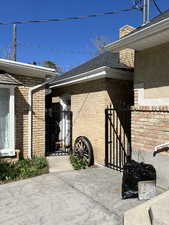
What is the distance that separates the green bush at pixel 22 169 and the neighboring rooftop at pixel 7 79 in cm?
232

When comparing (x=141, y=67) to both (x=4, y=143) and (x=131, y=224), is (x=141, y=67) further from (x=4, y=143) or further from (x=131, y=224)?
(x=4, y=143)

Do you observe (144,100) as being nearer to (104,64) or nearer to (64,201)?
(104,64)

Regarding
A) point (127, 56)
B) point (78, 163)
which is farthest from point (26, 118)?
point (127, 56)

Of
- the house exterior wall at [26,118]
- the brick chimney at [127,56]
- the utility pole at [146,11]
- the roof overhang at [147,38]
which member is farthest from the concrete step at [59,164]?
the utility pole at [146,11]

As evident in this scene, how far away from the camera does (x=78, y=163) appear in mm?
6305

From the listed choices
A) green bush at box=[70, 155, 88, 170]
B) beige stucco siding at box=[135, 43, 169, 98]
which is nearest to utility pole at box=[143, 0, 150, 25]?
beige stucco siding at box=[135, 43, 169, 98]

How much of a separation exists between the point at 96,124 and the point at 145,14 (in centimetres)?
538

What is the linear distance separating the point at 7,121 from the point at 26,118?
650 millimetres

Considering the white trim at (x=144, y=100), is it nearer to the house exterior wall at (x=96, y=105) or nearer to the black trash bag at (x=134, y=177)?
the house exterior wall at (x=96, y=105)

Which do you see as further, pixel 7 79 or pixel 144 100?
pixel 7 79

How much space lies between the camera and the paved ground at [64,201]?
3.22 metres

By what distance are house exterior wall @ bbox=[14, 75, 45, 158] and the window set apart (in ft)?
0.81

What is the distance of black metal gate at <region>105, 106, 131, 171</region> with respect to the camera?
623cm

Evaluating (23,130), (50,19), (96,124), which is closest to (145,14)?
(50,19)
